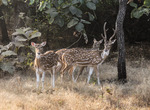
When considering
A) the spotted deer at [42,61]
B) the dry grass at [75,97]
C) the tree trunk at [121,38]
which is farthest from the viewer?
the tree trunk at [121,38]

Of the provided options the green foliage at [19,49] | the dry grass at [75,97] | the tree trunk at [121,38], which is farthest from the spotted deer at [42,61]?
the tree trunk at [121,38]

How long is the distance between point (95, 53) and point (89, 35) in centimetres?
504

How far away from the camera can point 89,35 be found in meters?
13.2

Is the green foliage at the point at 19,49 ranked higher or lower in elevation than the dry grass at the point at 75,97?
higher

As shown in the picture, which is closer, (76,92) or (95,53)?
(76,92)

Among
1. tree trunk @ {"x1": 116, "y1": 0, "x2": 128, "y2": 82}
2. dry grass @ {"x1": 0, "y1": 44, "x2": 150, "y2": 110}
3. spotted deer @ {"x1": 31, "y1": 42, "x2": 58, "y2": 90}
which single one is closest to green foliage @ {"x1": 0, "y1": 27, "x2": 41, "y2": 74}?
dry grass @ {"x1": 0, "y1": 44, "x2": 150, "y2": 110}

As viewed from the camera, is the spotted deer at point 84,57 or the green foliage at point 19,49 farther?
the green foliage at point 19,49

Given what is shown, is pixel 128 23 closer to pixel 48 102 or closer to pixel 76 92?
pixel 76 92

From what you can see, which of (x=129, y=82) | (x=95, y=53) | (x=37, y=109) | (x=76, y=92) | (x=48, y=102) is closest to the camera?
(x=37, y=109)

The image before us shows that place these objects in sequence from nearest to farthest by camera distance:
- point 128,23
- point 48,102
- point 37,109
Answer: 1. point 37,109
2. point 48,102
3. point 128,23

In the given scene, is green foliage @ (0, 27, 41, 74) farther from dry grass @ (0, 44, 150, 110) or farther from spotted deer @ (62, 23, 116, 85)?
spotted deer @ (62, 23, 116, 85)

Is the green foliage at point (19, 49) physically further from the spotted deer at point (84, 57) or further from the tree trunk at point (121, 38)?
the tree trunk at point (121, 38)

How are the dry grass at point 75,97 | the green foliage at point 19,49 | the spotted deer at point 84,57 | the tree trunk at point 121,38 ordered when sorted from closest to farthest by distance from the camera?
the dry grass at point 75,97, the tree trunk at point 121,38, the spotted deer at point 84,57, the green foliage at point 19,49

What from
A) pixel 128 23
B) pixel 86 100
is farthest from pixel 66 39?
pixel 86 100
